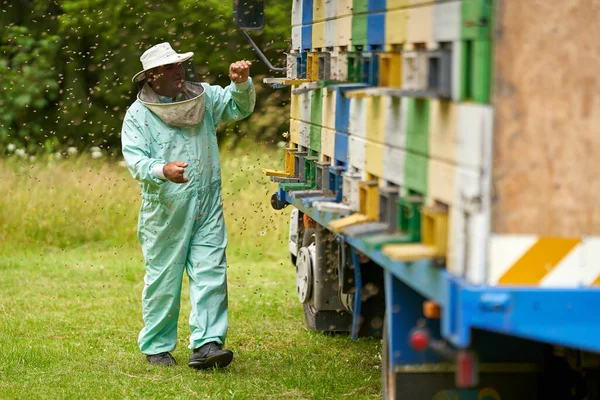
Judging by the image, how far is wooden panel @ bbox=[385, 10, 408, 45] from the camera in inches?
179

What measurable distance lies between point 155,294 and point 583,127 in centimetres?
402

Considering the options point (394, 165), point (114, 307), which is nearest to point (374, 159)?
point (394, 165)

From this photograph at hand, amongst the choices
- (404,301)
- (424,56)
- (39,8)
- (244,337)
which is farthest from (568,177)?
(39,8)

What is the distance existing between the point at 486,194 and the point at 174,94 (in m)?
3.82

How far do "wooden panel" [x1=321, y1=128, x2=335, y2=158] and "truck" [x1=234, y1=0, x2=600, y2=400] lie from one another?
3.09ft

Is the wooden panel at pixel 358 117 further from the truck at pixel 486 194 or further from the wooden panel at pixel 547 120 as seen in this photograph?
the wooden panel at pixel 547 120

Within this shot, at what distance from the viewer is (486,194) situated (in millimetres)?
3527

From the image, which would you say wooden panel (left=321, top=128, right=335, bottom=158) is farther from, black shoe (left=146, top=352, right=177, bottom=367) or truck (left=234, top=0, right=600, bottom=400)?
black shoe (left=146, top=352, right=177, bottom=367)

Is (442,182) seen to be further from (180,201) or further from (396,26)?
(180,201)

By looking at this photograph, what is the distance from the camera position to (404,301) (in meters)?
4.68

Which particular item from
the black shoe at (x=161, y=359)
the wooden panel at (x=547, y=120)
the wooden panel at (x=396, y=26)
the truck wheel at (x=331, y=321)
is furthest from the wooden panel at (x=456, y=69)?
the truck wheel at (x=331, y=321)

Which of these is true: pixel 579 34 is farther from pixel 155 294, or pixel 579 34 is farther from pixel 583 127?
pixel 155 294

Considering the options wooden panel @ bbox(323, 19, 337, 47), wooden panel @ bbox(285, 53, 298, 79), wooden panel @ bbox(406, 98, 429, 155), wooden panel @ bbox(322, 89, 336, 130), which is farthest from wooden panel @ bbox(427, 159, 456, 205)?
wooden panel @ bbox(285, 53, 298, 79)

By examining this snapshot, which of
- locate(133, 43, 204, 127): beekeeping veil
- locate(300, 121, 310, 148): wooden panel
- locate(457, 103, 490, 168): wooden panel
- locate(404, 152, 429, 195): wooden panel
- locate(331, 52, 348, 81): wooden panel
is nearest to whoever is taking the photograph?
locate(457, 103, 490, 168): wooden panel
